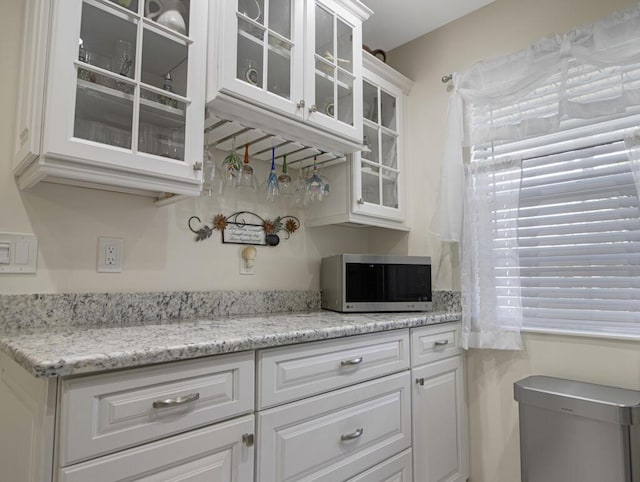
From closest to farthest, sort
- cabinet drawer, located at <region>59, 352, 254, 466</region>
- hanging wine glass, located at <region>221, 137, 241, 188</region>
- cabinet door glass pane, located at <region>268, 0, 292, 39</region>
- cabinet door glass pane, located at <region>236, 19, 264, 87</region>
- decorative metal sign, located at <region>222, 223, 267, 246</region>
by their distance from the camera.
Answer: cabinet drawer, located at <region>59, 352, 254, 466</region>, cabinet door glass pane, located at <region>236, 19, 264, 87</region>, cabinet door glass pane, located at <region>268, 0, 292, 39</region>, hanging wine glass, located at <region>221, 137, 241, 188</region>, decorative metal sign, located at <region>222, 223, 267, 246</region>

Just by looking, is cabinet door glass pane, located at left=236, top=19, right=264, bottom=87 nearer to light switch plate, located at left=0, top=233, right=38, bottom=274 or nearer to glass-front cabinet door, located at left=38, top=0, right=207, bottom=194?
glass-front cabinet door, located at left=38, top=0, right=207, bottom=194

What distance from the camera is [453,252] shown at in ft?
7.19

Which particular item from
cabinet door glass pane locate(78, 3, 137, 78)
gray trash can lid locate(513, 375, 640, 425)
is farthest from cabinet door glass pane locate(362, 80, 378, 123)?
gray trash can lid locate(513, 375, 640, 425)

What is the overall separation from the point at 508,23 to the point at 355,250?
4.77 ft

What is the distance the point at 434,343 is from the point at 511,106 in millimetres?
1194

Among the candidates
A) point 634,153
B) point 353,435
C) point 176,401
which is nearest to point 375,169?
point 634,153

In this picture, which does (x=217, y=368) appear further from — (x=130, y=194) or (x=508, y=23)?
(x=508, y=23)

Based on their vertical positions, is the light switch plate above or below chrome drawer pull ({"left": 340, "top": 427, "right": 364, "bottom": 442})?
above

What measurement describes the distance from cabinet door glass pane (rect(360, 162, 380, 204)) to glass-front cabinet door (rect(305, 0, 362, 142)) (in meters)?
0.28

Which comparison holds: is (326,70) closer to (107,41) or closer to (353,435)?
(107,41)

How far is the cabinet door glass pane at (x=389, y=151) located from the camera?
227 centimetres

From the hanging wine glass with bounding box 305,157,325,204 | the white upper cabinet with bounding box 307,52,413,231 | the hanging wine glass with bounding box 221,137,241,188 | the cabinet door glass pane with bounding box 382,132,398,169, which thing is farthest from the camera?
the cabinet door glass pane with bounding box 382,132,398,169

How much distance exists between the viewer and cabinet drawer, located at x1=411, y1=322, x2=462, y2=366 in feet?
5.64

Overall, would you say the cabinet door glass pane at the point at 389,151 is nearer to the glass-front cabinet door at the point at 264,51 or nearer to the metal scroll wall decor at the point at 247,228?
the metal scroll wall decor at the point at 247,228
